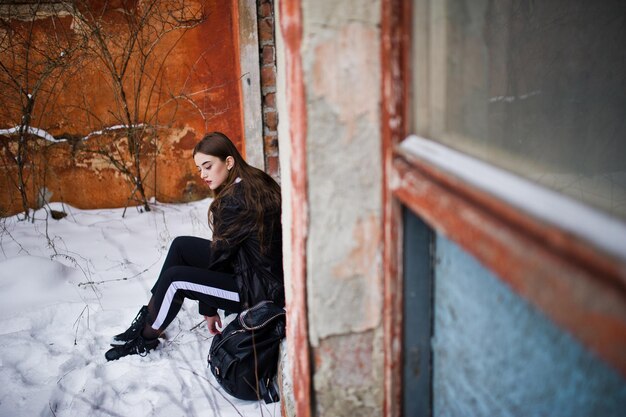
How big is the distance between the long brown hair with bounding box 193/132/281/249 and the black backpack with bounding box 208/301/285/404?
1.45 ft

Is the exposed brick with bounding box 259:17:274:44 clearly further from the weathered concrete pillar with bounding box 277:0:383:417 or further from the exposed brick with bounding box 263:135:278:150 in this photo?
the weathered concrete pillar with bounding box 277:0:383:417

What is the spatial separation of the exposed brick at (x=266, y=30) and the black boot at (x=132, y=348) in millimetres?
2540

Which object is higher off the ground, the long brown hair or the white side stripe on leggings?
the long brown hair

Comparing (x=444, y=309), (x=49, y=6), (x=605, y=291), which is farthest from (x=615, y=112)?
(x=49, y=6)

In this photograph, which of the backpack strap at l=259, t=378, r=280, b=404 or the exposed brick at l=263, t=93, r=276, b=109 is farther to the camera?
the exposed brick at l=263, t=93, r=276, b=109

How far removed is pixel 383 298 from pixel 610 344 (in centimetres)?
69

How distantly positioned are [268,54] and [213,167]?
157cm

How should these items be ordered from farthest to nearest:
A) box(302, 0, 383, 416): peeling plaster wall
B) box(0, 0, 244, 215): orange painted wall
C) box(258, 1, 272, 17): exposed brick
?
box(0, 0, 244, 215): orange painted wall, box(258, 1, 272, 17): exposed brick, box(302, 0, 383, 416): peeling plaster wall

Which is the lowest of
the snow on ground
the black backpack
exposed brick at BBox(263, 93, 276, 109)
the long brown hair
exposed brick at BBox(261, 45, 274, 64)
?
the snow on ground

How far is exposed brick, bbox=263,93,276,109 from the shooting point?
13.0 feet

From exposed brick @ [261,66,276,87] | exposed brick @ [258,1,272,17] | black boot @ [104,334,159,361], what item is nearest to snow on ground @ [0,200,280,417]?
black boot @ [104,334,159,361]

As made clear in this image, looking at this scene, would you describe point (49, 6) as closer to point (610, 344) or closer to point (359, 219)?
point (359, 219)

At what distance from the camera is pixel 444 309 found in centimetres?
101

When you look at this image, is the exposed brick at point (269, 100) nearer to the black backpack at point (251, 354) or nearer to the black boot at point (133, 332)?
the black boot at point (133, 332)
